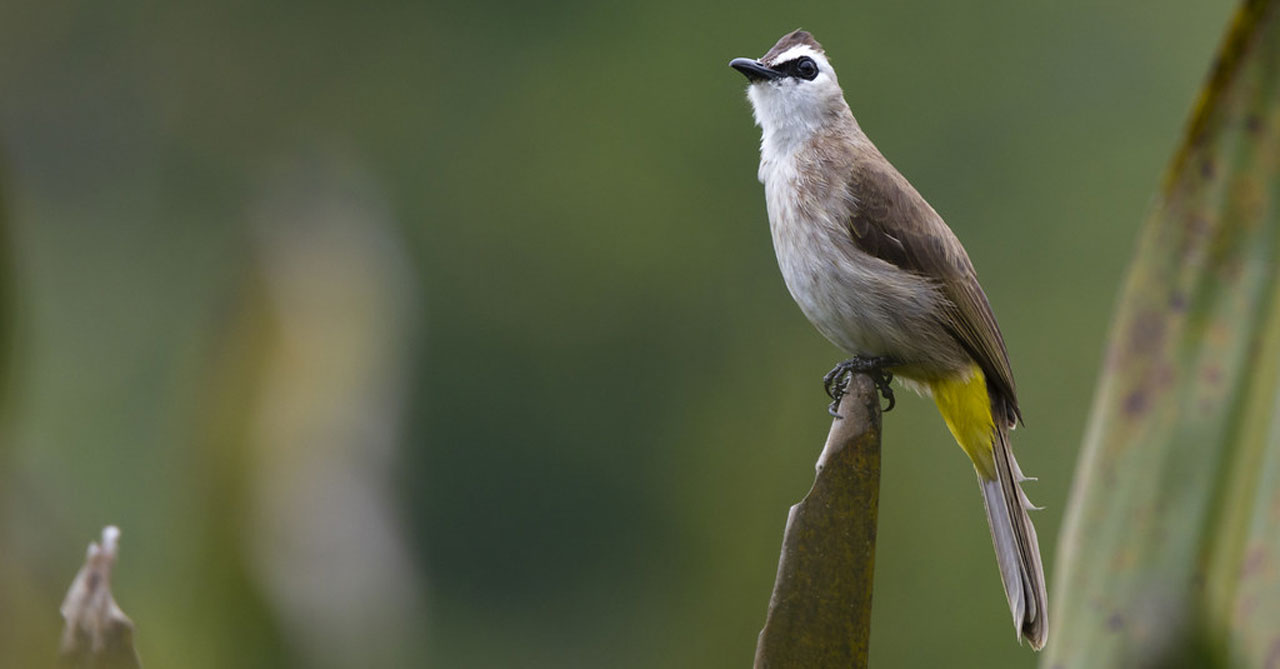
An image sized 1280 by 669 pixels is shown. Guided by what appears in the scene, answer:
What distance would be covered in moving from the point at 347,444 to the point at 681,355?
13829mm

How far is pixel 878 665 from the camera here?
8.04m

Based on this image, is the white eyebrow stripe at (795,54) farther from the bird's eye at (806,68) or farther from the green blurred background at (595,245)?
the green blurred background at (595,245)

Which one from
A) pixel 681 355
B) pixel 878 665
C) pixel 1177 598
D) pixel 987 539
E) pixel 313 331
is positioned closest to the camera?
pixel 1177 598

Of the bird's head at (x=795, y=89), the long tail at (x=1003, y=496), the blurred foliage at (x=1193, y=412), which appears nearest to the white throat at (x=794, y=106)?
the bird's head at (x=795, y=89)

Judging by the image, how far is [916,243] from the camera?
322cm

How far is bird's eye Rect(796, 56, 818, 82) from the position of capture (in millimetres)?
3369

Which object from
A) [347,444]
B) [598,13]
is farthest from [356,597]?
[598,13]

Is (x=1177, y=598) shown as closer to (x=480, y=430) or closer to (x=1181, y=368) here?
(x=1181, y=368)

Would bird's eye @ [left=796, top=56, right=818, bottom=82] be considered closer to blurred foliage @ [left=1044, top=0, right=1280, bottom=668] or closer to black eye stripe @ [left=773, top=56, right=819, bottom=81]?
black eye stripe @ [left=773, top=56, right=819, bottom=81]

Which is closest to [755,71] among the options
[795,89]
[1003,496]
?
[795,89]

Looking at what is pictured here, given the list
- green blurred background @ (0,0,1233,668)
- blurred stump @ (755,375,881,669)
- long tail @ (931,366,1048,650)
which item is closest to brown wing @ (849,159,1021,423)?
long tail @ (931,366,1048,650)

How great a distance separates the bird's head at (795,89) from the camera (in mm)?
3361

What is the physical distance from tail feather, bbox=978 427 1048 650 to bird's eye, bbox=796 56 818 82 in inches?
36.7

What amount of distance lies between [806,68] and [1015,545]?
1.28m
